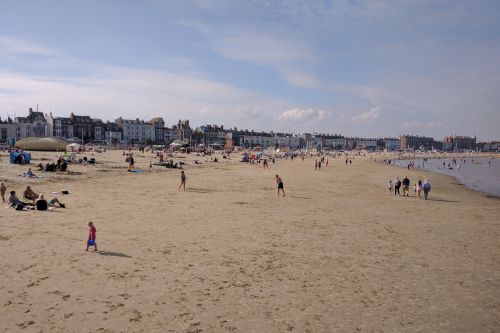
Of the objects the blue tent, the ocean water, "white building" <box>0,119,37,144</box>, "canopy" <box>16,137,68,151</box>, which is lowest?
the ocean water

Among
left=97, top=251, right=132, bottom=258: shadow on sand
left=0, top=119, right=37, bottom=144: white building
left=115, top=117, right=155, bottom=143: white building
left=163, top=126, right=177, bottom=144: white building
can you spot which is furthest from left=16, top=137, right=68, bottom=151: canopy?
left=163, top=126, right=177, bottom=144: white building

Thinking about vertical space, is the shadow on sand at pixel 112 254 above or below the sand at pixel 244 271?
above

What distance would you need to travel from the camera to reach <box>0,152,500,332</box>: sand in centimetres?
696

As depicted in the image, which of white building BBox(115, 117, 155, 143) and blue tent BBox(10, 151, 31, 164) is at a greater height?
white building BBox(115, 117, 155, 143)

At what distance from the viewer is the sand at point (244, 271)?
6.96 m

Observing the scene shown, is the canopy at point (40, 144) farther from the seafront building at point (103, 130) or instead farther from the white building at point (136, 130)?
the white building at point (136, 130)

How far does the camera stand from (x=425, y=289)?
8766 mm

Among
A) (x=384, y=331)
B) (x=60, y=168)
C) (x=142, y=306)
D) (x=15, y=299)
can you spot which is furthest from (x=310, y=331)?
(x=60, y=168)

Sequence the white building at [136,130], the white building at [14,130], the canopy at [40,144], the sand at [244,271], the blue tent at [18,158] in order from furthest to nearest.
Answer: the white building at [136,130]
the white building at [14,130]
the canopy at [40,144]
the blue tent at [18,158]
the sand at [244,271]

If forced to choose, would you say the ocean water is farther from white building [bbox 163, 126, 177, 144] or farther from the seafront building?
white building [bbox 163, 126, 177, 144]

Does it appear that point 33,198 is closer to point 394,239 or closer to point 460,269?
point 394,239

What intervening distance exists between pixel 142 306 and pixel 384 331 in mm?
4676

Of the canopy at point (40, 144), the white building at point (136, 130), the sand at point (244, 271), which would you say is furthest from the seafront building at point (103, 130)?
the sand at point (244, 271)

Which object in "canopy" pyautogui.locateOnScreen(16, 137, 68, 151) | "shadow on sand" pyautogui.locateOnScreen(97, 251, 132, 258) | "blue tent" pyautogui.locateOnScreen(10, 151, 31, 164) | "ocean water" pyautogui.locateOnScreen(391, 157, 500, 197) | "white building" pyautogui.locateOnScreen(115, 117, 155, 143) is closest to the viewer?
"shadow on sand" pyautogui.locateOnScreen(97, 251, 132, 258)
